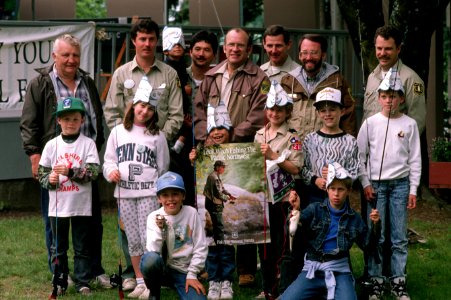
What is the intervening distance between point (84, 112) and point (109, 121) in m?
0.24

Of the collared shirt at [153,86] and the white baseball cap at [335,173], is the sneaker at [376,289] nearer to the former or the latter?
the white baseball cap at [335,173]

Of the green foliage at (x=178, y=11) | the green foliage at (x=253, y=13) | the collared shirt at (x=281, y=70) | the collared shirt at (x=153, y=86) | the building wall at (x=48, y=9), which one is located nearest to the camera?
the collared shirt at (x=153, y=86)

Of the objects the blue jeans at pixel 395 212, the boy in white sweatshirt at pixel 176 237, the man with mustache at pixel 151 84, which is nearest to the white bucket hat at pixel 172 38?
the man with mustache at pixel 151 84

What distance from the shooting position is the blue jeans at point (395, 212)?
814 cm

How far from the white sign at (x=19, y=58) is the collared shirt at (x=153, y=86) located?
387 centimetres

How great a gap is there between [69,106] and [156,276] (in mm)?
1709

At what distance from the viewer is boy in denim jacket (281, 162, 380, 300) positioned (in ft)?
24.4

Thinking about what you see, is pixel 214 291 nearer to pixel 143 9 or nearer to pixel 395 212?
pixel 395 212

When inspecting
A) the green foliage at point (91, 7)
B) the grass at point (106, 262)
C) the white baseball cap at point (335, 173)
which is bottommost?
the grass at point (106, 262)

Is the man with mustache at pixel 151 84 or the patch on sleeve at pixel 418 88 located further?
the man with mustache at pixel 151 84

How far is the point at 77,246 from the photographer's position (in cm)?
848

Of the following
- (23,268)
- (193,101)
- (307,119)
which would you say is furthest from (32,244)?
(307,119)

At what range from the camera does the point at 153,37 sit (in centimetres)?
855

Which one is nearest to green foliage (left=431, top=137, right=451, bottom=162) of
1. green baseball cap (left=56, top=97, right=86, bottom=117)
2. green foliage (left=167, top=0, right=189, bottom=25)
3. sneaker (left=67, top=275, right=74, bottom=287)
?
sneaker (left=67, top=275, right=74, bottom=287)
